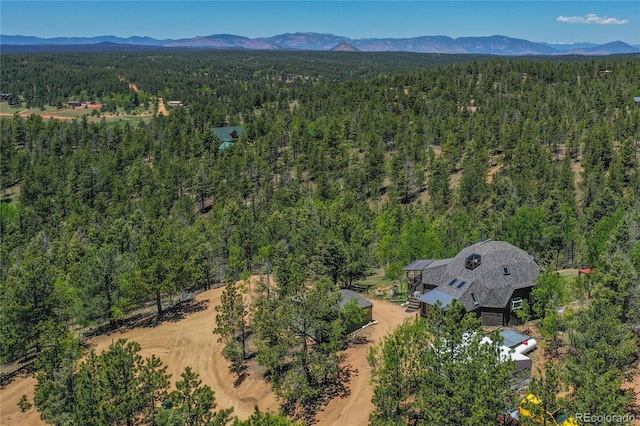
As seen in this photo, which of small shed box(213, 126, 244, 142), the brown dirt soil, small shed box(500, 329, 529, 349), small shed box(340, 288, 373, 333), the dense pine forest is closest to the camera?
the brown dirt soil

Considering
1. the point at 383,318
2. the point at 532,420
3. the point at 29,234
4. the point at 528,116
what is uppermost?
the point at 528,116

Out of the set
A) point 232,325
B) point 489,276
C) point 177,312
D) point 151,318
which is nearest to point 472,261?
point 489,276

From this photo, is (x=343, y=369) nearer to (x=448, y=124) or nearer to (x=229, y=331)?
(x=229, y=331)

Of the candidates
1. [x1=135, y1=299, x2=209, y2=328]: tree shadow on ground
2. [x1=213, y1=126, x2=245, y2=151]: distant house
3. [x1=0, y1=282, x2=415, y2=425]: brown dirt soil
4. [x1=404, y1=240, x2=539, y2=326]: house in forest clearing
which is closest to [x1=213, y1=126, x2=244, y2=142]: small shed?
[x1=213, y1=126, x2=245, y2=151]: distant house

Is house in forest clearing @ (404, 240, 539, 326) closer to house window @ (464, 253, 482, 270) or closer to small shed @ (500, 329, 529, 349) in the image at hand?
house window @ (464, 253, 482, 270)

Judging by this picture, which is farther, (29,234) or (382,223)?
(29,234)

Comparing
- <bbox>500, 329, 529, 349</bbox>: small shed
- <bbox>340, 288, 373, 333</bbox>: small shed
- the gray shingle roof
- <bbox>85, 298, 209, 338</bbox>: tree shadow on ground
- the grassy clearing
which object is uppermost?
the gray shingle roof

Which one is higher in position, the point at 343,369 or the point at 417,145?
the point at 417,145

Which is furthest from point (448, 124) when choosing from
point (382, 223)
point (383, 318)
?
point (383, 318)
